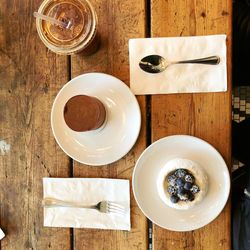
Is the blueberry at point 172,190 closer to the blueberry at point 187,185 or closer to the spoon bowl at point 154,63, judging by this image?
the blueberry at point 187,185

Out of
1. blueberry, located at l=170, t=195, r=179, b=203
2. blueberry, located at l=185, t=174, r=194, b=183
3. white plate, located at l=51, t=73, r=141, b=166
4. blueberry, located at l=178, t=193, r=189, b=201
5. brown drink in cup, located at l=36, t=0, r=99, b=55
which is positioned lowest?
blueberry, located at l=170, t=195, r=179, b=203

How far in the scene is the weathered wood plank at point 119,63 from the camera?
3.55ft

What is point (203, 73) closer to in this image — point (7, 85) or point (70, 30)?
point (70, 30)

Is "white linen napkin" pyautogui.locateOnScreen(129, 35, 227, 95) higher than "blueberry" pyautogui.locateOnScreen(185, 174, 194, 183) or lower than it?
higher

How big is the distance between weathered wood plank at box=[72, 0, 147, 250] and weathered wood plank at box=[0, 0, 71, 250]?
0.09m

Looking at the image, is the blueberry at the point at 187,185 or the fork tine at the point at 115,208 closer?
the blueberry at the point at 187,185

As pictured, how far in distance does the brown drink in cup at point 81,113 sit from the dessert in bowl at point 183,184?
21 cm

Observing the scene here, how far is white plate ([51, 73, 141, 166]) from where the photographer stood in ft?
3.51

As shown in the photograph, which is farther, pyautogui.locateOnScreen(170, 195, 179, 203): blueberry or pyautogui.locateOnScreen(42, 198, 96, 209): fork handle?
pyautogui.locateOnScreen(42, 198, 96, 209): fork handle

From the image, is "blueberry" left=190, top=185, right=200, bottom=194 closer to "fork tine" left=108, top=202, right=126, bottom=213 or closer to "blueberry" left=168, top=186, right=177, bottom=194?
"blueberry" left=168, top=186, right=177, bottom=194

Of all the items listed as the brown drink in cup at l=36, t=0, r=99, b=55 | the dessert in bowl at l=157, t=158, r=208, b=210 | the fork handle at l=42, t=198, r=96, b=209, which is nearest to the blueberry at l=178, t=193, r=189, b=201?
the dessert in bowl at l=157, t=158, r=208, b=210

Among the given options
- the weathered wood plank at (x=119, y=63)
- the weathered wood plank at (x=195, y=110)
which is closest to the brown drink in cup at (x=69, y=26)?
the weathered wood plank at (x=119, y=63)

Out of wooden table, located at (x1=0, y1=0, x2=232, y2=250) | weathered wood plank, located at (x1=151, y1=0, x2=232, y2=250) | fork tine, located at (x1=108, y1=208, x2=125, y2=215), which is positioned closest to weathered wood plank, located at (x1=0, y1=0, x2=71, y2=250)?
wooden table, located at (x1=0, y1=0, x2=232, y2=250)

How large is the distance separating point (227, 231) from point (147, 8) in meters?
0.59
